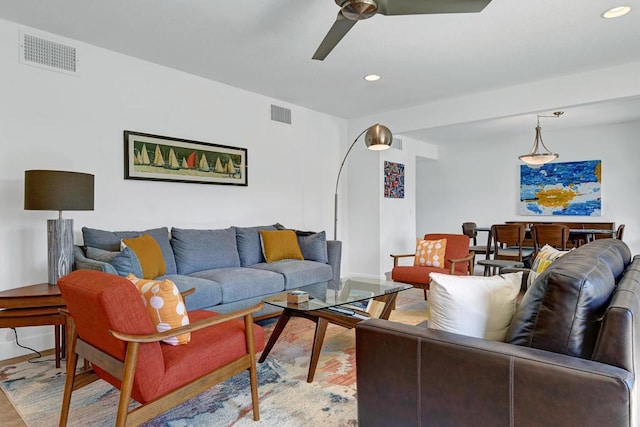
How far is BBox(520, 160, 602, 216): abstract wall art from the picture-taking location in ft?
20.9

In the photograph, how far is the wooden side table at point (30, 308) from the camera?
7.66 feet

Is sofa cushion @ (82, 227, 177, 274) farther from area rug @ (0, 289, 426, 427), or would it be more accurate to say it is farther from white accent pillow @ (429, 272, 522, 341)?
white accent pillow @ (429, 272, 522, 341)

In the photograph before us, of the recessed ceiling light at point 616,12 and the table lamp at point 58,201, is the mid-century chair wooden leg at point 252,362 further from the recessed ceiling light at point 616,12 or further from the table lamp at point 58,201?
the recessed ceiling light at point 616,12

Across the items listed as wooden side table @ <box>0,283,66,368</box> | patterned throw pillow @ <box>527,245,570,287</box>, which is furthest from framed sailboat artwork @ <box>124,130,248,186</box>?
patterned throw pillow @ <box>527,245,570,287</box>

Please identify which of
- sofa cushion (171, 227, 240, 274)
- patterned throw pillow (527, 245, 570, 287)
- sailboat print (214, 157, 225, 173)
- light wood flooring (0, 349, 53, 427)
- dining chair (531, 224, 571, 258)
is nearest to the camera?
light wood flooring (0, 349, 53, 427)

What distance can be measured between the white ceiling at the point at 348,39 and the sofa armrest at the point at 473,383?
2333mm

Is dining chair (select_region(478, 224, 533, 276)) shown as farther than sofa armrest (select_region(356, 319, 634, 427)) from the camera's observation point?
Yes

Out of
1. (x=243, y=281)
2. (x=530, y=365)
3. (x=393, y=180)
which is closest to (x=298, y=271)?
(x=243, y=281)

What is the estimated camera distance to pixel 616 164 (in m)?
6.20

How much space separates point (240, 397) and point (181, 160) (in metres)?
2.58

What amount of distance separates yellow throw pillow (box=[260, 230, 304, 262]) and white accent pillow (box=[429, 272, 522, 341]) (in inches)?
111

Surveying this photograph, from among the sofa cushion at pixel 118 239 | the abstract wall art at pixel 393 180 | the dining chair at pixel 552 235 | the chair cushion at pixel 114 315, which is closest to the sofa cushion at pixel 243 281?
the sofa cushion at pixel 118 239

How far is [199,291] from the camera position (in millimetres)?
2979

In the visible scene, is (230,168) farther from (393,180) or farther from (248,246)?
(393,180)
